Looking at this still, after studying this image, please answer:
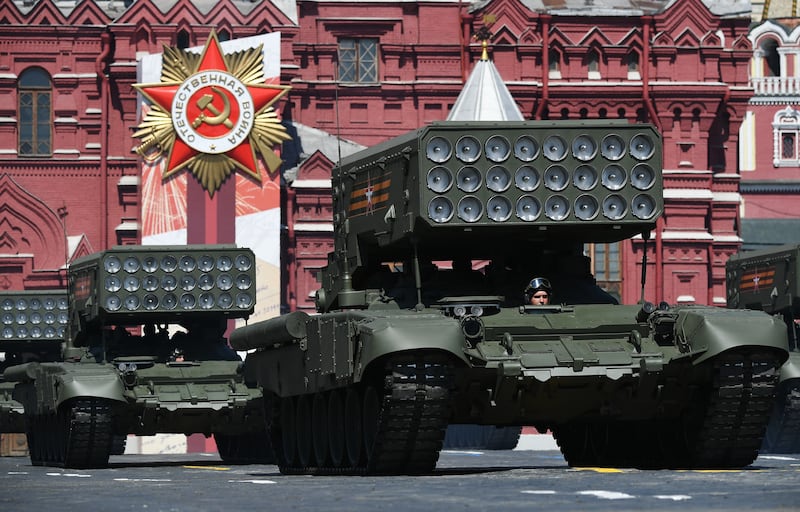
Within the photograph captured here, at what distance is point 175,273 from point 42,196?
20.2m

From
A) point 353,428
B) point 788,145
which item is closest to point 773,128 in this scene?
point 788,145

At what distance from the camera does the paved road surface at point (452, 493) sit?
1344 centimetres

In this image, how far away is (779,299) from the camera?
34125 millimetres

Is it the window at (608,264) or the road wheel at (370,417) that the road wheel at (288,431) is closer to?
the road wheel at (370,417)

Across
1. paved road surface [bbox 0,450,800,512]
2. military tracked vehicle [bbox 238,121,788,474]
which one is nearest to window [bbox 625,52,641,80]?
military tracked vehicle [bbox 238,121,788,474]

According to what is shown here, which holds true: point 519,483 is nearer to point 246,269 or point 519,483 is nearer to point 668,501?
point 668,501

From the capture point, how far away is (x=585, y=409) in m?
18.8

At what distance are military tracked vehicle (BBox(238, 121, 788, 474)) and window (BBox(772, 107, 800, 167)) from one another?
69.7m

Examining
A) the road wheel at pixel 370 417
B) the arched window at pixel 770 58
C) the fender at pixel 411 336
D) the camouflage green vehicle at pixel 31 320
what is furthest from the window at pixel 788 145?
the fender at pixel 411 336

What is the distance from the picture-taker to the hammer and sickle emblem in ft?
156

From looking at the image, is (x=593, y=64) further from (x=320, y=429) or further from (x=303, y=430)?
(x=320, y=429)

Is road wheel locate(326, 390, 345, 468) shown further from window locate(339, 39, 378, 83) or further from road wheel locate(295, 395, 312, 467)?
window locate(339, 39, 378, 83)

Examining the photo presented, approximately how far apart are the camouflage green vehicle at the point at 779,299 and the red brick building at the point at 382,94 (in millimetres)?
14787


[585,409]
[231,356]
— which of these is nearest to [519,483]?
[585,409]
